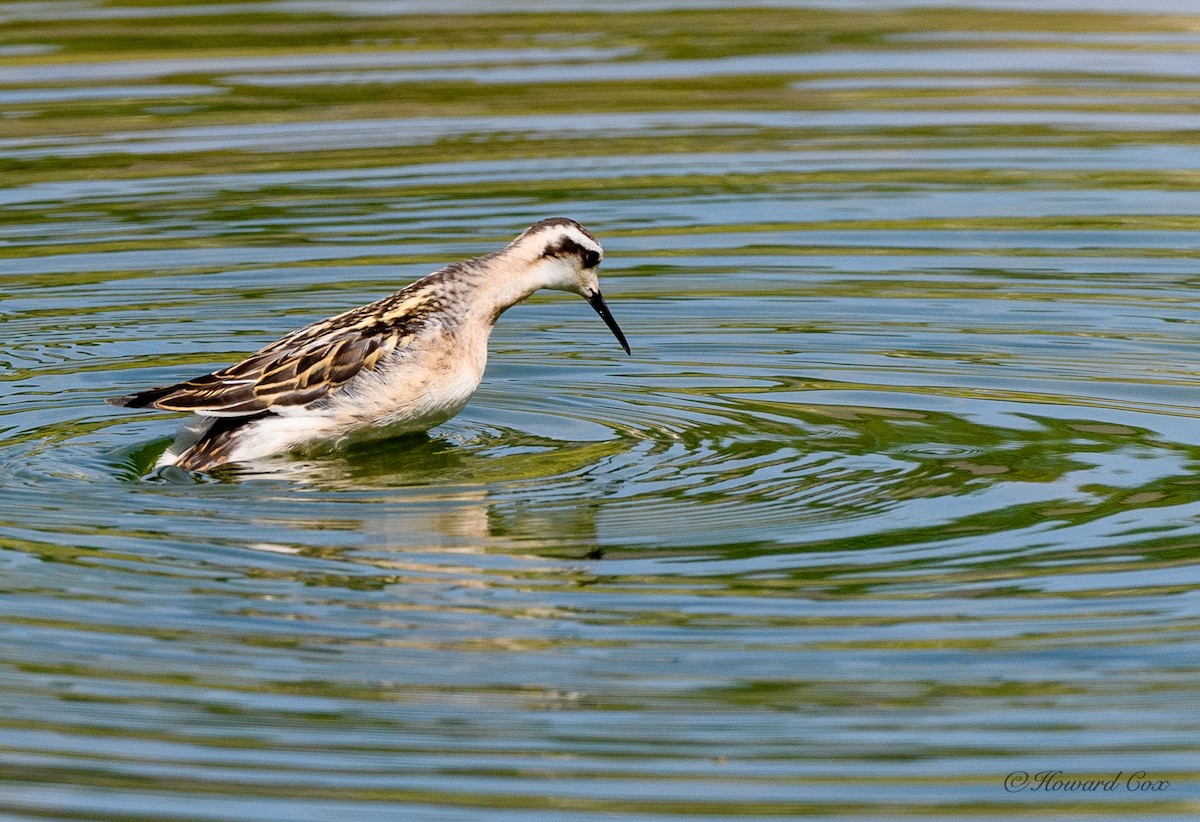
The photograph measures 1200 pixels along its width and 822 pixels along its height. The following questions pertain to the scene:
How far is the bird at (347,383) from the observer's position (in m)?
9.94

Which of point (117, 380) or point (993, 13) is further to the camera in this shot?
point (993, 13)

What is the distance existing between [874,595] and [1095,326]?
198 inches

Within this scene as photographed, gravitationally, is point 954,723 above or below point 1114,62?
below

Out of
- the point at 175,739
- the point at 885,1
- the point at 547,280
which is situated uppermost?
the point at 885,1

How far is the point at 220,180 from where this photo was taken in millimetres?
16656

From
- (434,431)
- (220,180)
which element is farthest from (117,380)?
(220,180)

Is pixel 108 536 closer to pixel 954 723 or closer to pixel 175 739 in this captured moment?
pixel 175 739

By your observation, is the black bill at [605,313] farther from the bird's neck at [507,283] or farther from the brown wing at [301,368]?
the brown wing at [301,368]
